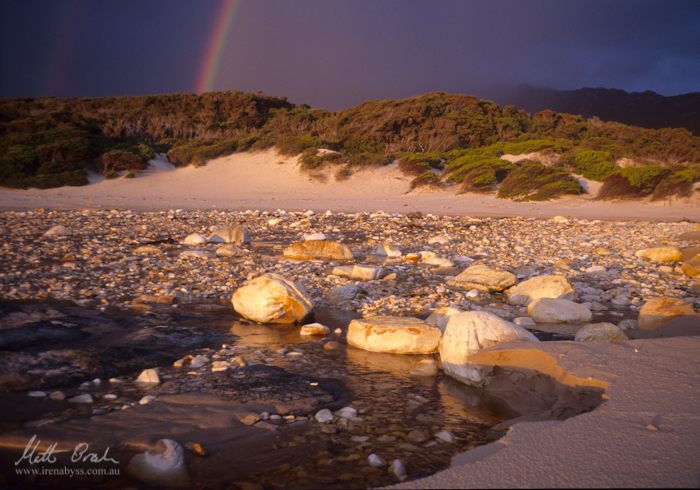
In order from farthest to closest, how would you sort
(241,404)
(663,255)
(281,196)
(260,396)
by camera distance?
(281,196), (663,255), (260,396), (241,404)

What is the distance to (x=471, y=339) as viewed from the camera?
4.29m


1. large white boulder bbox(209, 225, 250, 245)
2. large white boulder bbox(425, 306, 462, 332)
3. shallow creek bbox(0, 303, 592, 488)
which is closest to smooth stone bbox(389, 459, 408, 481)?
shallow creek bbox(0, 303, 592, 488)

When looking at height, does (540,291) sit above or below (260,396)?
above

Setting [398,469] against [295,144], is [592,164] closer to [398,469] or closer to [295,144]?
[295,144]

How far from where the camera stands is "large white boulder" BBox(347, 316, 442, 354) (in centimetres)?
489

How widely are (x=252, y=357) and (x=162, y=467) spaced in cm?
199

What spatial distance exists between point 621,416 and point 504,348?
1.33 m

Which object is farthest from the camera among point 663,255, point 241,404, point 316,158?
point 316,158

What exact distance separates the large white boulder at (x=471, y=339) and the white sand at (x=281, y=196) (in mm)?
13304

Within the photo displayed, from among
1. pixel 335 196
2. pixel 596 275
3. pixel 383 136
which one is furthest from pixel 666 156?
pixel 596 275

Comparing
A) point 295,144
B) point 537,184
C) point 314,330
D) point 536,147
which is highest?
point 536,147

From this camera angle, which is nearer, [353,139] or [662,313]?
[662,313]

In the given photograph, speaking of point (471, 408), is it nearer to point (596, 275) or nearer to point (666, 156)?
point (596, 275)

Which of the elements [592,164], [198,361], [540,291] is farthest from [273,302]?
[592,164]
